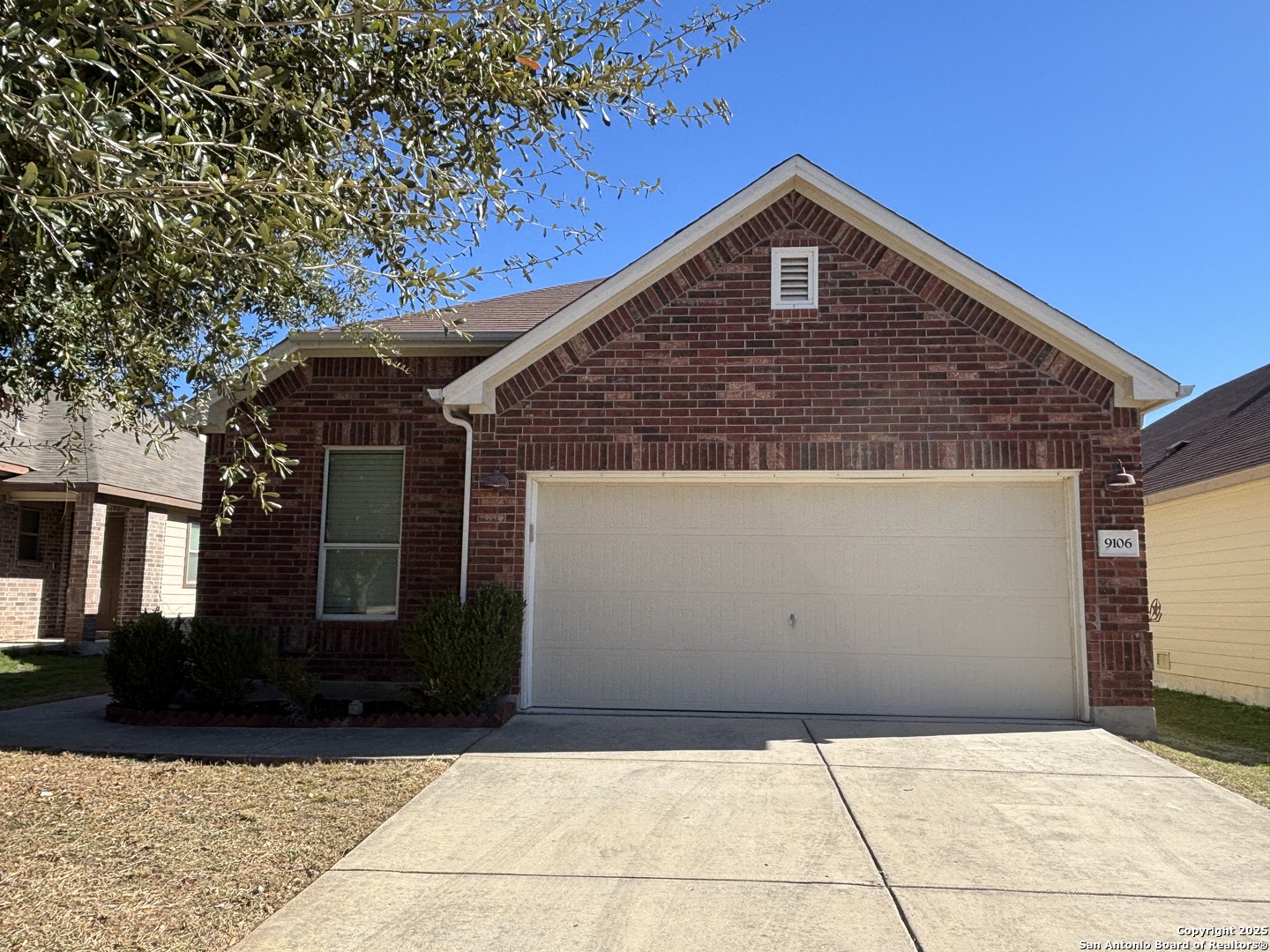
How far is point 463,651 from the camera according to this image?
27.9 feet

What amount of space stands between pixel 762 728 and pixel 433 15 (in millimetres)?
6037

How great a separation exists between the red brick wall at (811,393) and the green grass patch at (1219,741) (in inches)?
44.2

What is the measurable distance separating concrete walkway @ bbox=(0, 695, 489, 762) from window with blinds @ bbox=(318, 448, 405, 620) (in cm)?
208

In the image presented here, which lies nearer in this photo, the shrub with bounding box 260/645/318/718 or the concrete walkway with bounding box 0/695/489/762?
the concrete walkway with bounding box 0/695/489/762

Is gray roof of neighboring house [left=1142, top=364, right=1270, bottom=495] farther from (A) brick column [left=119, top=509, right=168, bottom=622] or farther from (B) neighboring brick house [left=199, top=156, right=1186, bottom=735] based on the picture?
A: (A) brick column [left=119, top=509, right=168, bottom=622]

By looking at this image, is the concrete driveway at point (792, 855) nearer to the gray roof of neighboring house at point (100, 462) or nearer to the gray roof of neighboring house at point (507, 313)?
the gray roof of neighboring house at point (507, 313)

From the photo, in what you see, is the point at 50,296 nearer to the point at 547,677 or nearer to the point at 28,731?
the point at 28,731

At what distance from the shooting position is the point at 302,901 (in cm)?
444

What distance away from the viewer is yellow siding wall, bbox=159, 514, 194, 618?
1894 centimetres

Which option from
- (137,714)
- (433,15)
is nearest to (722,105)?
(433,15)

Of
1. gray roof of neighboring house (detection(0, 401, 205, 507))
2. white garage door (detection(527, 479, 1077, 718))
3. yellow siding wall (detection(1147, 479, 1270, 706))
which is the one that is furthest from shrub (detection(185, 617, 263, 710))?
yellow siding wall (detection(1147, 479, 1270, 706))

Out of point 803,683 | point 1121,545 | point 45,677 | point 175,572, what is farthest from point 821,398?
point 175,572

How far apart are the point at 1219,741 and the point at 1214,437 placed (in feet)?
22.7

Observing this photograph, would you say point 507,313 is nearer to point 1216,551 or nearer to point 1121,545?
point 1121,545
